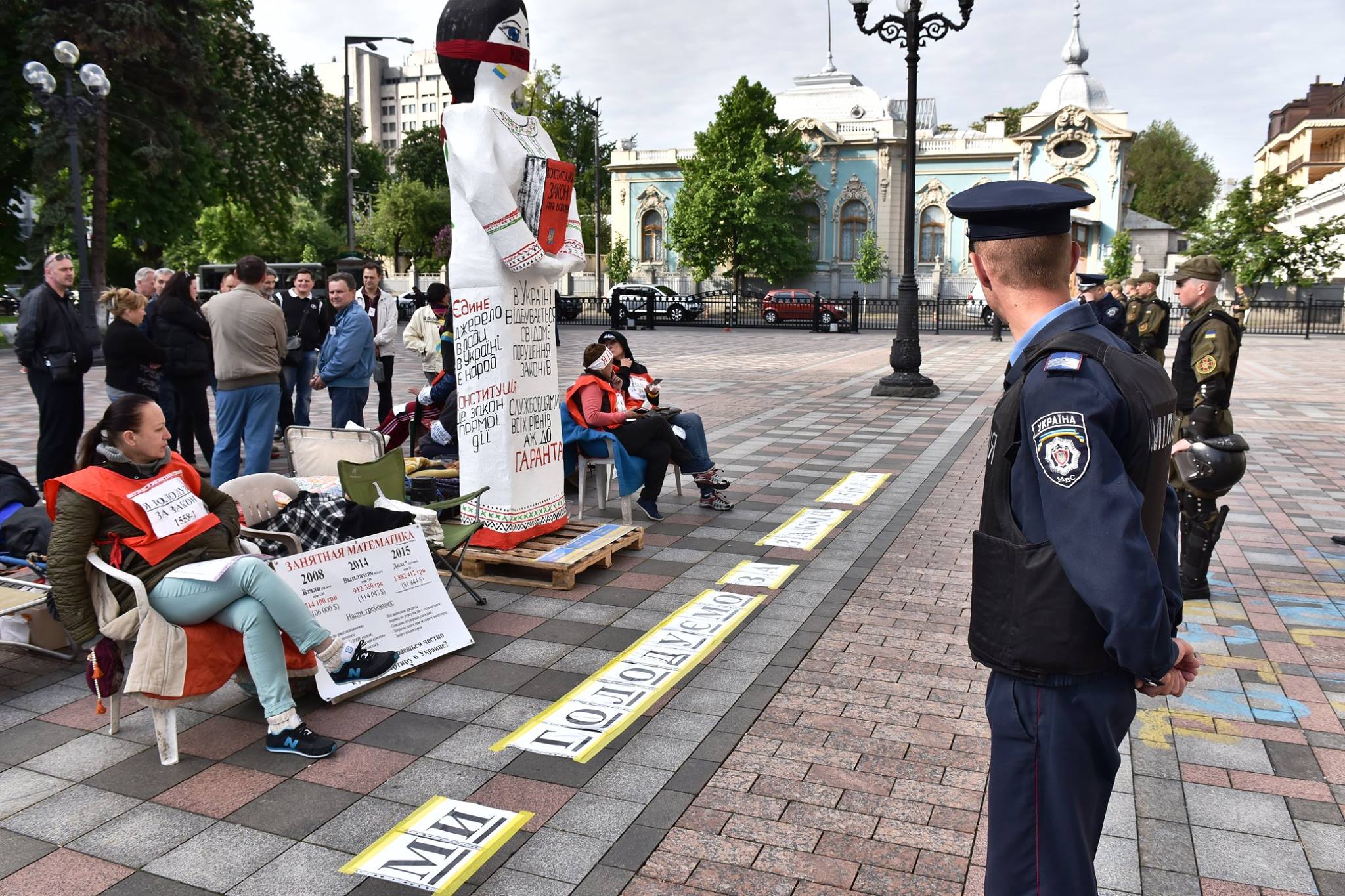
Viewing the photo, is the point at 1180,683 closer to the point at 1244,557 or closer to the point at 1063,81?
the point at 1244,557

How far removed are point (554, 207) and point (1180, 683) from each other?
17.0 ft

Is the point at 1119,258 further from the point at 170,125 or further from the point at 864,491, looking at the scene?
the point at 864,491

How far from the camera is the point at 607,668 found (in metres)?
5.07

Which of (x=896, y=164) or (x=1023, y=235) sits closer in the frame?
(x=1023, y=235)

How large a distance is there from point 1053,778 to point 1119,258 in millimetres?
54347

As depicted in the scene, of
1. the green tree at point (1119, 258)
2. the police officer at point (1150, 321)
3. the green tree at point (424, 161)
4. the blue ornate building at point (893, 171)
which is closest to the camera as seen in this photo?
the police officer at point (1150, 321)

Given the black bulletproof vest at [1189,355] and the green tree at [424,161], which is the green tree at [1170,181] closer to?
the green tree at [424,161]

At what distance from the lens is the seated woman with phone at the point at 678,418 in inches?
327

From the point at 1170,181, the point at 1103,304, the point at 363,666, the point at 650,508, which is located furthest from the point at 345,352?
the point at 1170,181

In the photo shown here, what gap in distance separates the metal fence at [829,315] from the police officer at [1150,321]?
25.7 m

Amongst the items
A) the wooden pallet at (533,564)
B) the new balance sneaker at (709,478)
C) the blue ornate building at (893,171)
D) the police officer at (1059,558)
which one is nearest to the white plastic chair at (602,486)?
the new balance sneaker at (709,478)

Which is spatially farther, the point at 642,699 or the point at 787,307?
the point at 787,307

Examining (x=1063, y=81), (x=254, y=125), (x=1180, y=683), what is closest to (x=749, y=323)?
(x=254, y=125)

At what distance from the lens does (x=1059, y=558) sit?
2166 millimetres
